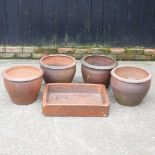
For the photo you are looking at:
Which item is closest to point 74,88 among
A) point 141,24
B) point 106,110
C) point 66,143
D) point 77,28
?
point 106,110

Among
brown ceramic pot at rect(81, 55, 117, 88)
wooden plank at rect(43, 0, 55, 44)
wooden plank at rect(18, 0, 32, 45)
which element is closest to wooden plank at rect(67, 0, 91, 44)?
wooden plank at rect(43, 0, 55, 44)

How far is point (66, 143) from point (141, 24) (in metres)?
2.29

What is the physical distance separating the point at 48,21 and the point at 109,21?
0.83m

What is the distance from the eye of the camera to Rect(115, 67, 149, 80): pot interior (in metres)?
3.59

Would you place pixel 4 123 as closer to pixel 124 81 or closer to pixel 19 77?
pixel 19 77

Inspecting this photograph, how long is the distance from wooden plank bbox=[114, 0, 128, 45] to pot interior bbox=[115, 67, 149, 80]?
945 mm

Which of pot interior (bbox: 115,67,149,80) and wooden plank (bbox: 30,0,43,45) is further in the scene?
wooden plank (bbox: 30,0,43,45)

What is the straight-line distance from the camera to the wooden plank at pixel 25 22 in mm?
4301

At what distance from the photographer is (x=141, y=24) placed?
4438 mm

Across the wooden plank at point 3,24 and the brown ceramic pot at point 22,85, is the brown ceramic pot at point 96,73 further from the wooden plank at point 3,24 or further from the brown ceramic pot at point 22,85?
the wooden plank at point 3,24

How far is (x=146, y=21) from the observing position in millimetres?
4426

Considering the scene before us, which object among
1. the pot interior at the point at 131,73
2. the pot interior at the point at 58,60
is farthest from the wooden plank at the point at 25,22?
the pot interior at the point at 131,73

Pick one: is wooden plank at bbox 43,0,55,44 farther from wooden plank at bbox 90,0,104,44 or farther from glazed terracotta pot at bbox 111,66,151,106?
glazed terracotta pot at bbox 111,66,151,106

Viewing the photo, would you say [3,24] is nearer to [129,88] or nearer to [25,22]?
[25,22]
